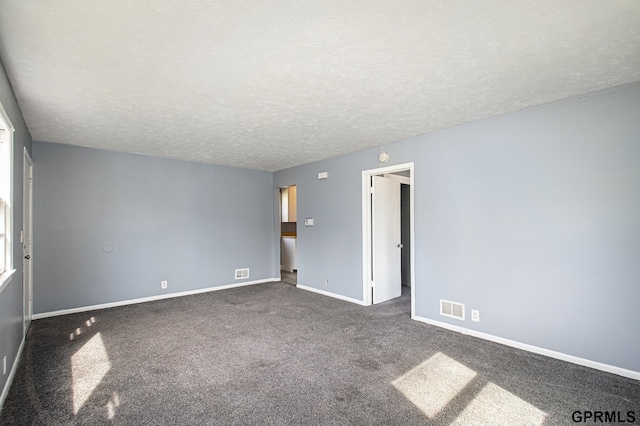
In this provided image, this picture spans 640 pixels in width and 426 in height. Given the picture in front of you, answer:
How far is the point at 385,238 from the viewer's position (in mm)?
4980

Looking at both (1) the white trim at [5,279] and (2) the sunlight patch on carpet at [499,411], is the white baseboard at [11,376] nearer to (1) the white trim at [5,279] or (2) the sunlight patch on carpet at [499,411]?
(1) the white trim at [5,279]

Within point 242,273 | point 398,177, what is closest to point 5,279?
point 242,273

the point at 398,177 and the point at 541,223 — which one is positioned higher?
the point at 398,177

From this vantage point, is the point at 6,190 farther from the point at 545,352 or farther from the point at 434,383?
the point at 545,352

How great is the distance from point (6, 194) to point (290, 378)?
2.82 m

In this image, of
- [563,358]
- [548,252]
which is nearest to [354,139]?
[548,252]

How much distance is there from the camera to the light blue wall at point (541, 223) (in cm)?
257

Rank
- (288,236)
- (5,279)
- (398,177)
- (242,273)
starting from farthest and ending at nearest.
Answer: (288,236), (242,273), (398,177), (5,279)

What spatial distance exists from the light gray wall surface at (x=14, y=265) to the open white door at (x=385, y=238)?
4121 mm

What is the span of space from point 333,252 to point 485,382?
3.14 metres

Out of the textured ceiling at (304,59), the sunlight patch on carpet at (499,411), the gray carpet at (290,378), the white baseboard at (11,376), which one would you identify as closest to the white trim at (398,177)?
the textured ceiling at (304,59)

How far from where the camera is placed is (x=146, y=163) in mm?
5133

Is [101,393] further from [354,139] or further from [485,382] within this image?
[354,139]

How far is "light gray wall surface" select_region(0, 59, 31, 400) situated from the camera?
2270mm
